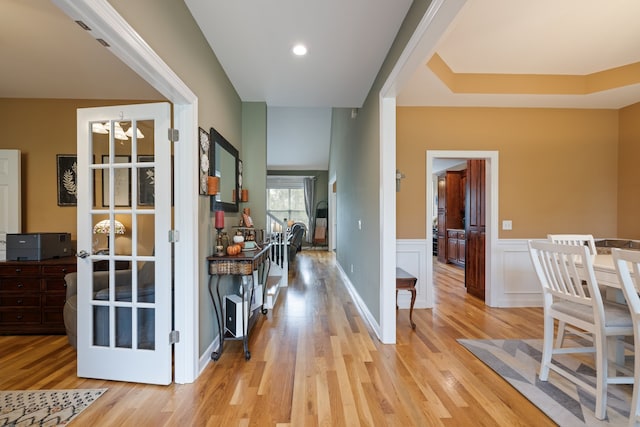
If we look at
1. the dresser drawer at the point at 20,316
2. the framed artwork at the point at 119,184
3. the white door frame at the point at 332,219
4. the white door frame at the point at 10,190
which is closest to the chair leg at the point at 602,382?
the framed artwork at the point at 119,184

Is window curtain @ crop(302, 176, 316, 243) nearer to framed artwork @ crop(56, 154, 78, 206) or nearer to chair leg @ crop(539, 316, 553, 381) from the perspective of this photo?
framed artwork @ crop(56, 154, 78, 206)

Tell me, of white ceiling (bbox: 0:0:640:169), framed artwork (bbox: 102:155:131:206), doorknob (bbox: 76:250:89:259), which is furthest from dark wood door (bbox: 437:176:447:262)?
doorknob (bbox: 76:250:89:259)

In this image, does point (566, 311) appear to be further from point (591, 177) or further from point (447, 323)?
point (591, 177)

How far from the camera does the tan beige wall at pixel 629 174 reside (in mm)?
3750

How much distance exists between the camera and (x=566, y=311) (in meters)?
2.01

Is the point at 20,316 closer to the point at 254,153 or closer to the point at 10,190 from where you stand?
the point at 10,190

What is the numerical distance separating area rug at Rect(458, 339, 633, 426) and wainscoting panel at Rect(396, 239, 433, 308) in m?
1.09

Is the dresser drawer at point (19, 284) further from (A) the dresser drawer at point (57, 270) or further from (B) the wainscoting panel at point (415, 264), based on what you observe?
(B) the wainscoting panel at point (415, 264)

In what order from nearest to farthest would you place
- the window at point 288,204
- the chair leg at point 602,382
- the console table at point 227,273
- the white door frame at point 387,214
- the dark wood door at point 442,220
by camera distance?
the chair leg at point 602,382 → the console table at point 227,273 → the white door frame at point 387,214 → the dark wood door at point 442,220 → the window at point 288,204

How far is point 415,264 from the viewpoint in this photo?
394cm

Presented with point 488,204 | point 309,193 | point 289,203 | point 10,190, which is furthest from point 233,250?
point 289,203

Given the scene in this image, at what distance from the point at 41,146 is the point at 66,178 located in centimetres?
47

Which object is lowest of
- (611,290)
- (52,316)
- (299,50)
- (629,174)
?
(52,316)

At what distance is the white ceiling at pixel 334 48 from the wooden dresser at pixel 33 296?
6.34ft
